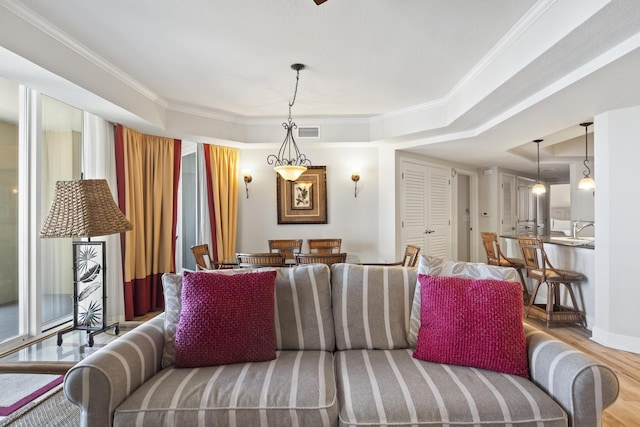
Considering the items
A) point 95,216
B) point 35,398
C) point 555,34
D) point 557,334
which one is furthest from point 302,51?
point 557,334

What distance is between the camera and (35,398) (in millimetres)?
2148

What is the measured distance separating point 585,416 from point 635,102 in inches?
113

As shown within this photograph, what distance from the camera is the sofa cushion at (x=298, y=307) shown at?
1821mm

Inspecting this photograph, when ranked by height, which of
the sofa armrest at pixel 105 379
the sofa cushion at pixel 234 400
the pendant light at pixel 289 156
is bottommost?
the sofa cushion at pixel 234 400

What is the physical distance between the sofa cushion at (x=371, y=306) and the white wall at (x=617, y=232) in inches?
93.9

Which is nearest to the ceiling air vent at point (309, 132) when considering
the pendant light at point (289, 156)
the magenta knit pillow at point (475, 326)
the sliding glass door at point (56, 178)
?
the pendant light at point (289, 156)

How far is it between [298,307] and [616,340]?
3.08m

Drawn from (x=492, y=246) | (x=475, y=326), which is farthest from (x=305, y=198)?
(x=475, y=326)

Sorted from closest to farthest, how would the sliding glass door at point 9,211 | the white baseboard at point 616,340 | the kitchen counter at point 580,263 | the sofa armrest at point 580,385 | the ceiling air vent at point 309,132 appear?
the sofa armrest at point 580,385 < the sliding glass door at point 9,211 < the white baseboard at point 616,340 < the kitchen counter at point 580,263 < the ceiling air vent at point 309,132

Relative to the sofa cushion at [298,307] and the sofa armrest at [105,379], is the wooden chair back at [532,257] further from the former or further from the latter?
the sofa armrest at [105,379]

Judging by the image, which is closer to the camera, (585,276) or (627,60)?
(627,60)

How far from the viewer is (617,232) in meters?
3.06

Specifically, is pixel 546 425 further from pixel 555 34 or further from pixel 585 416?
pixel 555 34

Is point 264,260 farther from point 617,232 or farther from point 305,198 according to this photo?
point 617,232
